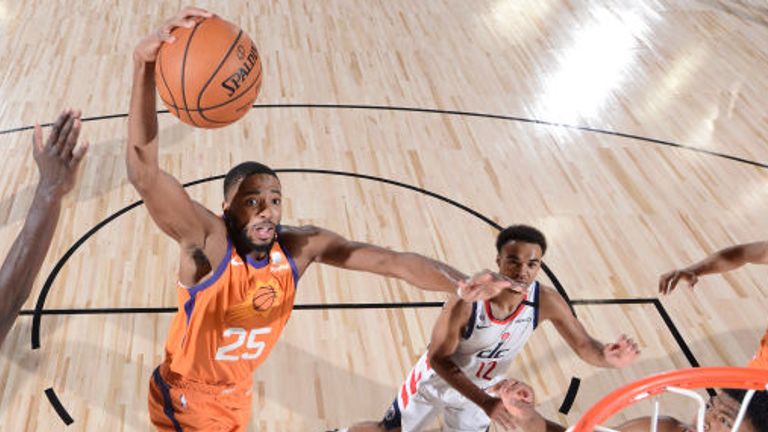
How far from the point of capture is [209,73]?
3885 millimetres

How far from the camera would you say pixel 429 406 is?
3850 millimetres

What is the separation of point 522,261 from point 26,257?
199cm

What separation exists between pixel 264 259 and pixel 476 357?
0.98 m

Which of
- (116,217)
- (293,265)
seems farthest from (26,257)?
(116,217)

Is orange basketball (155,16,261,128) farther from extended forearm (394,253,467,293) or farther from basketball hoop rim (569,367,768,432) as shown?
basketball hoop rim (569,367,768,432)

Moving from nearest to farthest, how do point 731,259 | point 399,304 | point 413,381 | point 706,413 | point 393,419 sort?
Result: point 706,413 → point 413,381 → point 393,419 → point 731,259 → point 399,304

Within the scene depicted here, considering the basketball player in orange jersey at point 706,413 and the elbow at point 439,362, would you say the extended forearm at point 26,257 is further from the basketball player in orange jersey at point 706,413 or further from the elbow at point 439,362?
the elbow at point 439,362

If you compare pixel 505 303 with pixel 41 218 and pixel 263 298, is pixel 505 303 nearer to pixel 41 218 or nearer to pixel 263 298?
pixel 263 298

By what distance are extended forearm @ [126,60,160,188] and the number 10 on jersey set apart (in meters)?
0.69

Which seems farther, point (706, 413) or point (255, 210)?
point (255, 210)

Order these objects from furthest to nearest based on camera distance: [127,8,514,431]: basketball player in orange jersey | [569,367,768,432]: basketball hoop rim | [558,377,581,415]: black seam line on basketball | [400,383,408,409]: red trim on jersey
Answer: [558,377,581,415]: black seam line on basketball < [400,383,408,409]: red trim on jersey < [127,8,514,431]: basketball player in orange jersey < [569,367,768,432]: basketball hoop rim

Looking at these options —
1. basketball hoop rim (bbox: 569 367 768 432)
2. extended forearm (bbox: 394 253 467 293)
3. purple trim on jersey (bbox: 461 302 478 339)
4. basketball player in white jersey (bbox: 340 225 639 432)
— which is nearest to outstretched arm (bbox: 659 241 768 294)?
basketball player in white jersey (bbox: 340 225 639 432)

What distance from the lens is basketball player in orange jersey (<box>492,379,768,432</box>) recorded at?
9.16 feet

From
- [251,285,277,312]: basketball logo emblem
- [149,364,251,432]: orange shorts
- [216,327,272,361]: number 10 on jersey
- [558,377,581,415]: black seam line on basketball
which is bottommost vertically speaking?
[558,377,581,415]: black seam line on basketball
